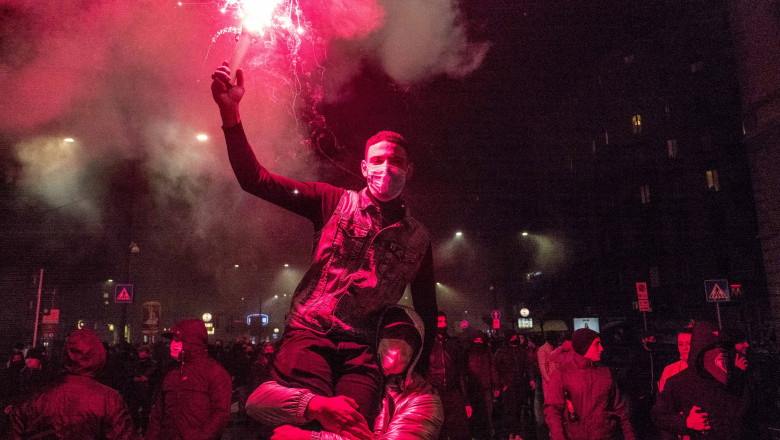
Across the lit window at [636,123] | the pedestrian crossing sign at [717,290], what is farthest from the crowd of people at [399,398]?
the lit window at [636,123]

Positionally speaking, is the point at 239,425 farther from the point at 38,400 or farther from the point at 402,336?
the point at 402,336

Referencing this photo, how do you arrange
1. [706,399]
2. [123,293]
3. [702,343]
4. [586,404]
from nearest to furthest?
1. [706,399]
2. [702,343]
3. [586,404]
4. [123,293]

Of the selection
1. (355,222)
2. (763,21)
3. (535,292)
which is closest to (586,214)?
(535,292)

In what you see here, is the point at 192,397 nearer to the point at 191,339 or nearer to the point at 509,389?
the point at 191,339

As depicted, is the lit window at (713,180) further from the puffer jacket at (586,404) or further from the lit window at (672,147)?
the puffer jacket at (586,404)

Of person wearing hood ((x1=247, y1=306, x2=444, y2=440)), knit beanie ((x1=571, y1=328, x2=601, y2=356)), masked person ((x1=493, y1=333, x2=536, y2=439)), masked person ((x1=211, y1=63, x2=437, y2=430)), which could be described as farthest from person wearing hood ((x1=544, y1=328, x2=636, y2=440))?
masked person ((x1=493, y1=333, x2=536, y2=439))

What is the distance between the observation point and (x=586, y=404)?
6.34 m

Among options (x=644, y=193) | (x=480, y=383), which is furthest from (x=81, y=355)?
(x=644, y=193)

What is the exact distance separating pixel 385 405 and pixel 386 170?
43.1 inches

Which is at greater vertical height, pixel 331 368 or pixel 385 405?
pixel 331 368

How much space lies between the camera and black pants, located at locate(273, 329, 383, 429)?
87.6 inches

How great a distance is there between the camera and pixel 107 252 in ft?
112

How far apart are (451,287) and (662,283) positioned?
30.6 m

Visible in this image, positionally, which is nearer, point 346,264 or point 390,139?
point 346,264
